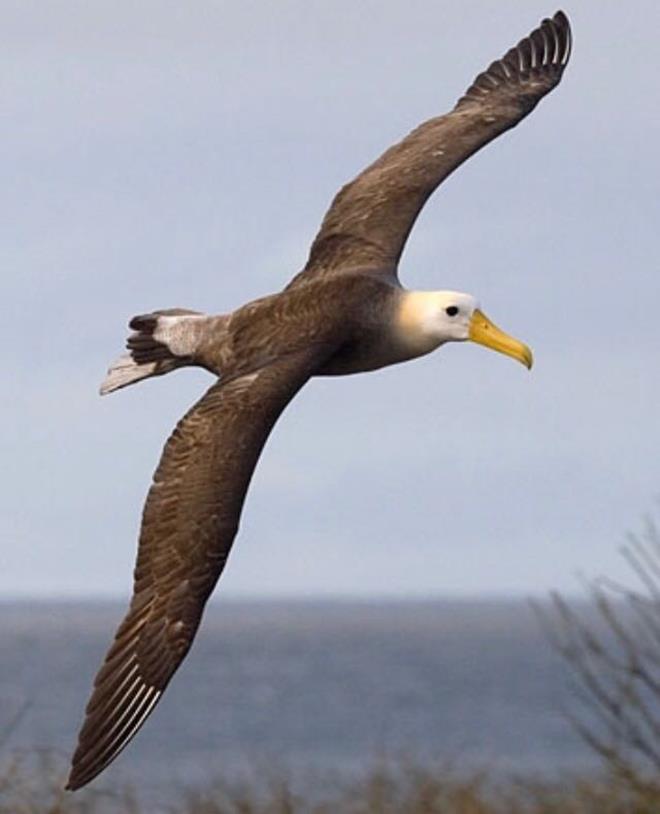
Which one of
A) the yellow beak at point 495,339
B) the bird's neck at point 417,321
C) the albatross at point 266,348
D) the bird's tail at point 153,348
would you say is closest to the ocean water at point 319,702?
the albatross at point 266,348

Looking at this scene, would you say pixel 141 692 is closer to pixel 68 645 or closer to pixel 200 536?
pixel 200 536

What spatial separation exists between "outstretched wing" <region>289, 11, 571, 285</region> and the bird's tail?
2.04 feet

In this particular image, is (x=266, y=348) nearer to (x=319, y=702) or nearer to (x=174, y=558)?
(x=174, y=558)

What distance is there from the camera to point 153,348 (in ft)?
39.9

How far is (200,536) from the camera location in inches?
396

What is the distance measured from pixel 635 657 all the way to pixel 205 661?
107550 millimetres

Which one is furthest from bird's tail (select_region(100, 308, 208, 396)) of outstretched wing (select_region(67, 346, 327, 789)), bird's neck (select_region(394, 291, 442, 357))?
outstretched wing (select_region(67, 346, 327, 789))

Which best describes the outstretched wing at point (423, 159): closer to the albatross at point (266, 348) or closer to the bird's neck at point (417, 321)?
the albatross at point (266, 348)

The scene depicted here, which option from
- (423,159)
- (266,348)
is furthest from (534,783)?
(423,159)

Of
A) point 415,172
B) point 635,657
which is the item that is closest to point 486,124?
point 415,172

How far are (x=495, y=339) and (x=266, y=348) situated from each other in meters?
1.52

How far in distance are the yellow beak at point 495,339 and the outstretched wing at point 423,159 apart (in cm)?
46

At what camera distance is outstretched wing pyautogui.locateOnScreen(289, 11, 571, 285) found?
1273 cm

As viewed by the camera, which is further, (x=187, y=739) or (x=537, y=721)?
(x=537, y=721)
